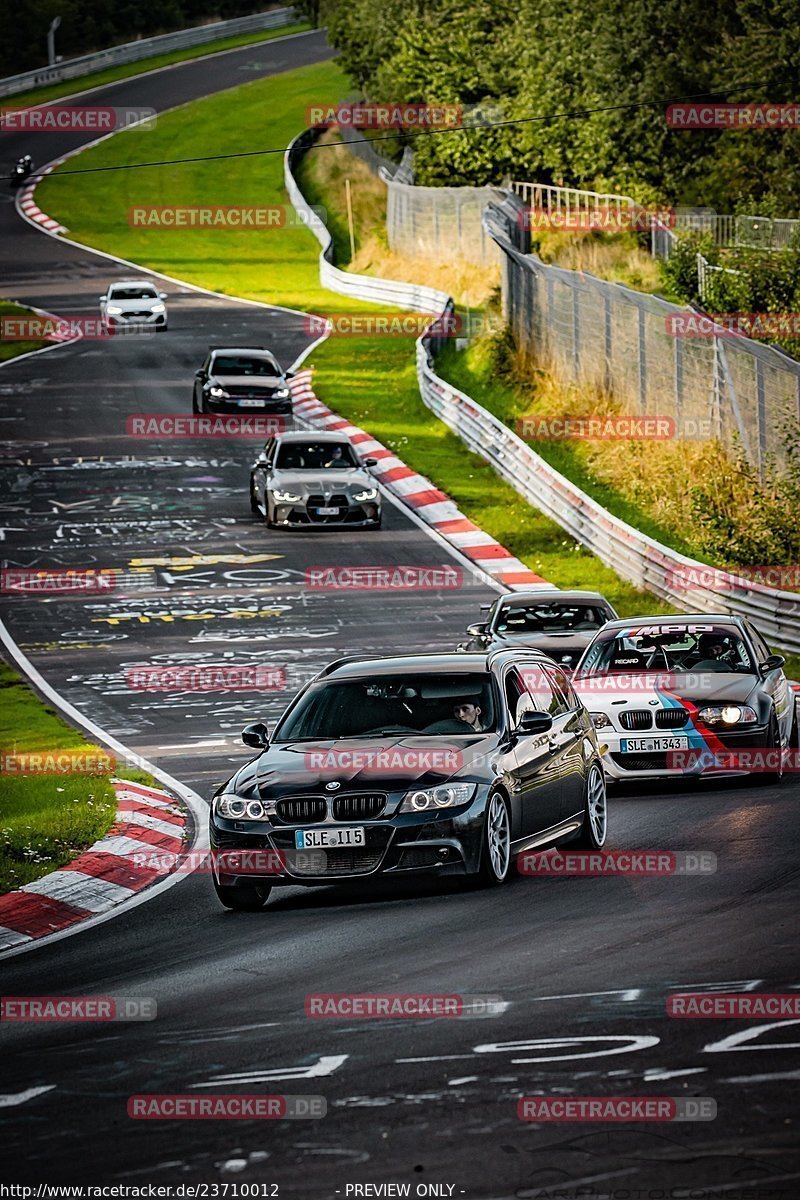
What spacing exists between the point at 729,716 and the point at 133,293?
4277cm

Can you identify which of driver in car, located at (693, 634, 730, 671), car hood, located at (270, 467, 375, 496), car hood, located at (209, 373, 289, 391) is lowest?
car hood, located at (209, 373, 289, 391)

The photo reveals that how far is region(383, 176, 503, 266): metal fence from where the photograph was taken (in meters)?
58.2

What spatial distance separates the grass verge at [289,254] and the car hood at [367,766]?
14.6 metres

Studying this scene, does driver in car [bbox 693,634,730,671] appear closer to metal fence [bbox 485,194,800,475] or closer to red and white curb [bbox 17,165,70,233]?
metal fence [bbox 485,194,800,475]

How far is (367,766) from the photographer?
12.3 metres

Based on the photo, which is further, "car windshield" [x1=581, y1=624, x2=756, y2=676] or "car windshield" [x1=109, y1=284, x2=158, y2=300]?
"car windshield" [x1=109, y1=284, x2=158, y2=300]

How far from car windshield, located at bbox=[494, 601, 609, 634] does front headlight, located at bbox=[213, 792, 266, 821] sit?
33.8 feet

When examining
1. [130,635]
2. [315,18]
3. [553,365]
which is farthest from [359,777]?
[315,18]

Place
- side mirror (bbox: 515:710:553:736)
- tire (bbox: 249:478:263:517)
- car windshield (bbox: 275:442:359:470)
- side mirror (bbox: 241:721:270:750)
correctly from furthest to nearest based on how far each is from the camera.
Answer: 1. tire (bbox: 249:478:263:517)
2. car windshield (bbox: 275:442:359:470)
3. side mirror (bbox: 241:721:270:750)
4. side mirror (bbox: 515:710:553:736)

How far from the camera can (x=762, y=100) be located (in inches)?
1897

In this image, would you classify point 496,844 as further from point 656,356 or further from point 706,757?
point 656,356

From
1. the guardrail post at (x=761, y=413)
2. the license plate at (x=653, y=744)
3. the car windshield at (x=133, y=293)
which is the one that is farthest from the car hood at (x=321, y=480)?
the car windshield at (x=133, y=293)

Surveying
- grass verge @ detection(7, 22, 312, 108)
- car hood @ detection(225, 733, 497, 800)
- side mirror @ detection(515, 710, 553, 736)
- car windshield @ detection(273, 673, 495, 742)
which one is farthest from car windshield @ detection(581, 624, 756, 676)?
grass verge @ detection(7, 22, 312, 108)

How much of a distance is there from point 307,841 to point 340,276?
5226cm
